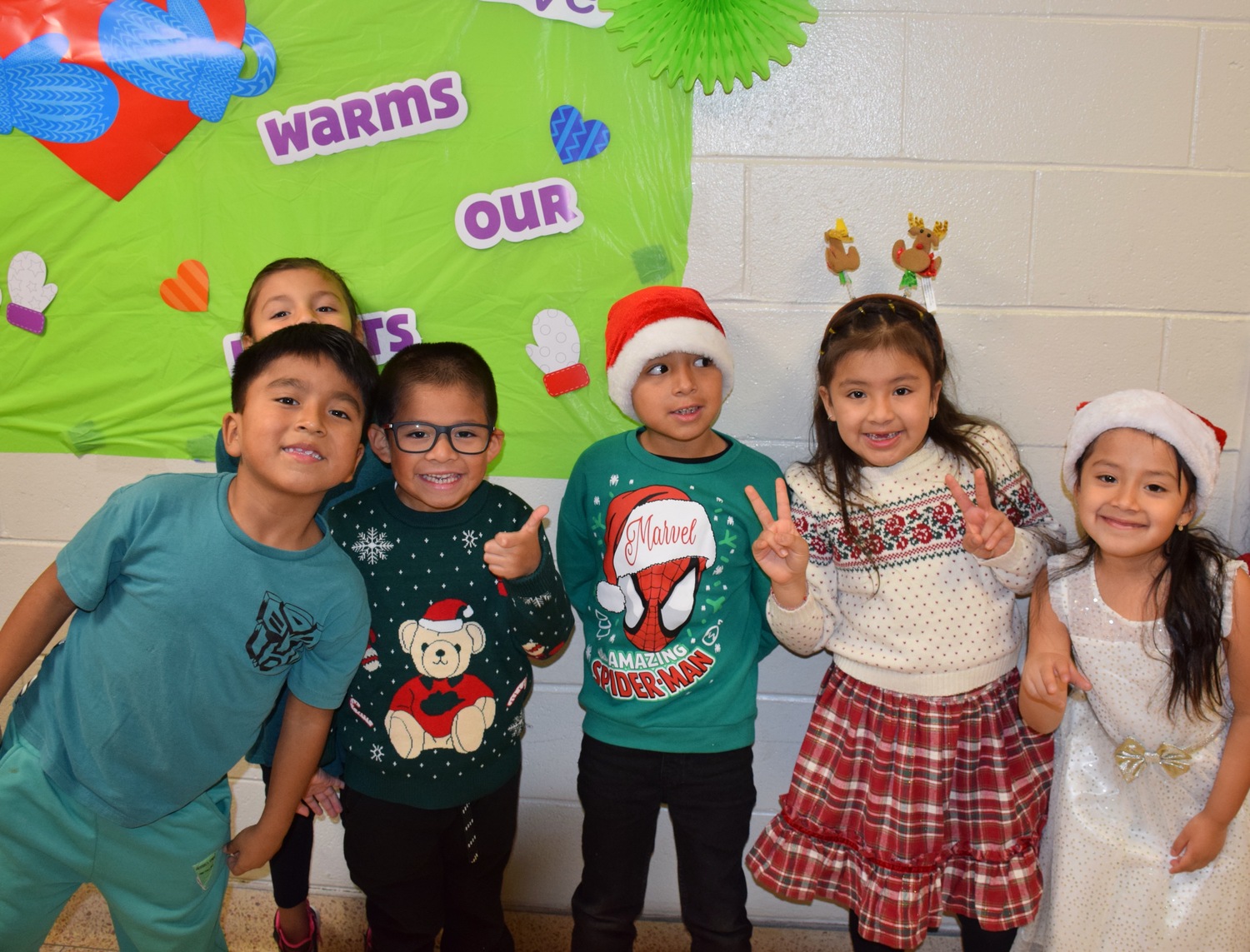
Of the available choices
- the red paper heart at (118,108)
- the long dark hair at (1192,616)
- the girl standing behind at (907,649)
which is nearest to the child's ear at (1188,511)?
the long dark hair at (1192,616)

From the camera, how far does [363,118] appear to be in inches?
71.2

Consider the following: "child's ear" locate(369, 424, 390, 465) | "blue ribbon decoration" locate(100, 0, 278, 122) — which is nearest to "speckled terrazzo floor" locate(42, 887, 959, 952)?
"child's ear" locate(369, 424, 390, 465)

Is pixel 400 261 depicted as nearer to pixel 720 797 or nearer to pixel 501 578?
pixel 501 578

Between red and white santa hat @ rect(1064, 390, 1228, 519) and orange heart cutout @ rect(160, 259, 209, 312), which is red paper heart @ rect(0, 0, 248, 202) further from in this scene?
red and white santa hat @ rect(1064, 390, 1228, 519)

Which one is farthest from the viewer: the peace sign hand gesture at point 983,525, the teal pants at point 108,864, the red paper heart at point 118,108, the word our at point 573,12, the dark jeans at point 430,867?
the red paper heart at point 118,108

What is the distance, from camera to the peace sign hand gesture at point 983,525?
1521mm

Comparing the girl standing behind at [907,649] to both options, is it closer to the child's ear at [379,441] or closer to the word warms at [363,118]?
the child's ear at [379,441]

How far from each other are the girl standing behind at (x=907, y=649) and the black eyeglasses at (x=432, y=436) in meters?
0.49

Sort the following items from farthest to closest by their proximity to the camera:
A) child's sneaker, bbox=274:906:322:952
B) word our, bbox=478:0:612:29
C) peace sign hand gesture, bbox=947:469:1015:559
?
1. child's sneaker, bbox=274:906:322:952
2. word our, bbox=478:0:612:29
3. peace sign hand gesture, bbox=947:469:1015:559

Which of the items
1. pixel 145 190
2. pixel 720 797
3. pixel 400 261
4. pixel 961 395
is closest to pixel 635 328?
pixel 400 261

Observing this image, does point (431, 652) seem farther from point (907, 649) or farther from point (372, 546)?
point (907, 649)

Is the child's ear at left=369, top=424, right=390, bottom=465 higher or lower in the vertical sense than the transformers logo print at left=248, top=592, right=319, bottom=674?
higher

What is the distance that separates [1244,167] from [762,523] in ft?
3.77

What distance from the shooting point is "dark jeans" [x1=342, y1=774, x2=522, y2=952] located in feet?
5.32
